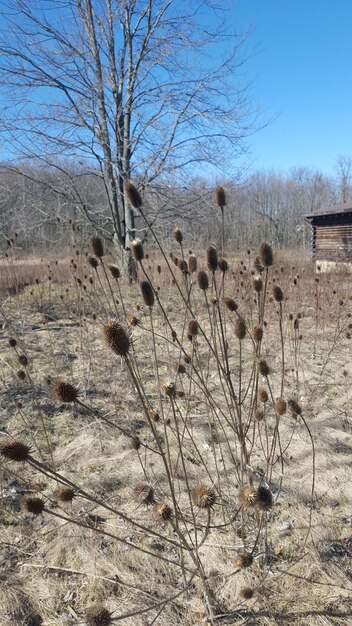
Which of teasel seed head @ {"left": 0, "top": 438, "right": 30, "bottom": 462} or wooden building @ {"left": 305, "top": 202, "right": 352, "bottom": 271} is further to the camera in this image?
wooden building @ {"left": 305, "top": 202, "right": 352, "bottom": 271}

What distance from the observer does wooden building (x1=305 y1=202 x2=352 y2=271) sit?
18.8m

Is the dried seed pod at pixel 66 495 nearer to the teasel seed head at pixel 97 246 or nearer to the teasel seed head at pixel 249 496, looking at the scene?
the teasel seed head at pixel 249 496

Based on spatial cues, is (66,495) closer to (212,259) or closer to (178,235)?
(212,259)

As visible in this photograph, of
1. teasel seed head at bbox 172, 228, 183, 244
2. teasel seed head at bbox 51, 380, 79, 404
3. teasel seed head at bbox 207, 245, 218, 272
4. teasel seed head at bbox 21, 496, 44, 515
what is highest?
teasel seed head at bbox 172, 228, 183, 244

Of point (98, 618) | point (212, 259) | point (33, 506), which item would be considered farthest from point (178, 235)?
point (98, 618)

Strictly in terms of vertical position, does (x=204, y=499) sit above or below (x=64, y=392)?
below

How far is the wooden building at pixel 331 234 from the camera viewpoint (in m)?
18.8

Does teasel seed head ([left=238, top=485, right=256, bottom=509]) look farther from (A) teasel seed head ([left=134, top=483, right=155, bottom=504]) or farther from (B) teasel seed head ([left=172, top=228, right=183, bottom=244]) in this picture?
(B) teasel seed head ([left=172, top=228, right=183, bottom=244])

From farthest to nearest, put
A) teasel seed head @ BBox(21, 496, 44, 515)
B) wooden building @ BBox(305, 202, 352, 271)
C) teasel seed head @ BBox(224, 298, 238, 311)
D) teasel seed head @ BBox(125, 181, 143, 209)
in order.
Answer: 1. wooden building @ BBox(305, 202, 352, 271)
2. teasel seed head @ BBox(224, 298, 238, 311)
3. teasel seed head @ BBox(125, 181, 143, 209)
4. teasel seed head @ BBox(21, 496, 44, 515)

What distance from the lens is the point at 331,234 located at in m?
20.6

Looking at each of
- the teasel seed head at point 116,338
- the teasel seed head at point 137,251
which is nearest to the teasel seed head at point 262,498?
the teasel seed head at point 116,338

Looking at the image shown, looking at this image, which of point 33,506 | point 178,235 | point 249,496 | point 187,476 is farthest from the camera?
point 187,476

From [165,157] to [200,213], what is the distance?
1.82 metres

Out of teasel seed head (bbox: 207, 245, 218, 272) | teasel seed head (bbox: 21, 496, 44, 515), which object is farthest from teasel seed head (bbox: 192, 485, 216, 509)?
teasel seed head (bbox: 207, 245, 218, 272)
